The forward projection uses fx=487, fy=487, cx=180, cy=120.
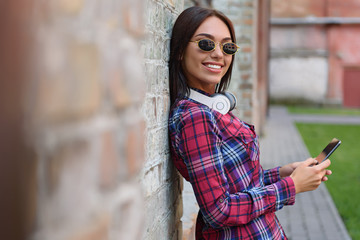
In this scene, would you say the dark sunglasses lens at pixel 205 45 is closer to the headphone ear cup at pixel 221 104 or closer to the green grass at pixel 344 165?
the headphone ear cup at pixel 221 104

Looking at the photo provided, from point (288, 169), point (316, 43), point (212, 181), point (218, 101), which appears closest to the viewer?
point (212, 181)

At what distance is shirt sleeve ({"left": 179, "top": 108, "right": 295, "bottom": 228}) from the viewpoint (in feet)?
5.79

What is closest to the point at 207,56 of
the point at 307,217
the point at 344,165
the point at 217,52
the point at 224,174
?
the point at 217,52

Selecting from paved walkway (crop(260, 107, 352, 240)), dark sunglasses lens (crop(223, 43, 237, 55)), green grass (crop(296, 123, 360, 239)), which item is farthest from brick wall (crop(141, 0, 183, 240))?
green grass (crop(296, 123, 360, 239))

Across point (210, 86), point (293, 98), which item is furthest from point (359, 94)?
point (210, 86)

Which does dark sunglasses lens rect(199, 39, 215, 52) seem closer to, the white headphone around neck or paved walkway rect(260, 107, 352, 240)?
the white headphone around neck

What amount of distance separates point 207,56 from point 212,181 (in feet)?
1.99

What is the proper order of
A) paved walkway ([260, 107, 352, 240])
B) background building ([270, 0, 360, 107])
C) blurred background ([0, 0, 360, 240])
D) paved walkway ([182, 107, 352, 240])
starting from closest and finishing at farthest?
1. blurred background ([0, 0, 360, 240])
2. paved walkway ([182, 107, 352, 240])
3. paved walkway ([260, 107, 352, 240])
4. background building ([270, 0, 360, 107])

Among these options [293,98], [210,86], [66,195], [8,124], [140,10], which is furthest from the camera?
[293,98]

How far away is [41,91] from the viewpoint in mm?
668

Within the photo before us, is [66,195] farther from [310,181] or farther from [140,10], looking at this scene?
[310,181]

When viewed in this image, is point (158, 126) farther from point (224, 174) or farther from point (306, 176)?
A: point (306, 176)

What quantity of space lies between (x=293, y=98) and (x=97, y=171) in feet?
86.1

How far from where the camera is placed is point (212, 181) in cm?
176
